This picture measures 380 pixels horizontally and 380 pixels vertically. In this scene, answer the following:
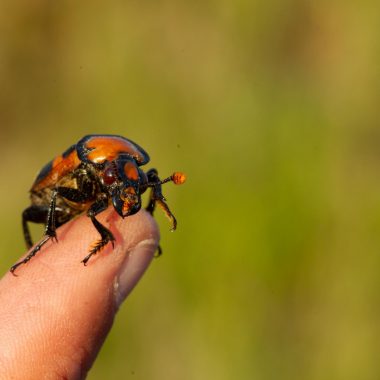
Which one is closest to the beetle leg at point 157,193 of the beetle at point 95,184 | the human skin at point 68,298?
the beetle at point 95,184

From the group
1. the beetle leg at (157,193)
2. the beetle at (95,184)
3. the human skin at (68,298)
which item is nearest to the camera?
the human skin at (68,298)

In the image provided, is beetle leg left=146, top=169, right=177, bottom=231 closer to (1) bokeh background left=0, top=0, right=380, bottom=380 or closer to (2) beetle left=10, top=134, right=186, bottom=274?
(2) beetle left=10, top=134, right=186, bottom=274

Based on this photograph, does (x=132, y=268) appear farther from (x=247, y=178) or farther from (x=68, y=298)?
(x=247, y=178)

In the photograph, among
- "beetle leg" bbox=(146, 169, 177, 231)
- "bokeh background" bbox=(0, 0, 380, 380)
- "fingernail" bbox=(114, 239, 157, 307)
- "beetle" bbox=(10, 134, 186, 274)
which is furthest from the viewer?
"bokeh background" bbox=(0, 0, 380, 380)

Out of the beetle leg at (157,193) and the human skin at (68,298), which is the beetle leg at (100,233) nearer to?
the human skin at (68,298)

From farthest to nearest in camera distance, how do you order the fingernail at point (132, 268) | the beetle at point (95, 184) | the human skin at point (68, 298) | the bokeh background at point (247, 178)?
the bokeh background at point (247, 178), the beetle at point (95, 184), the fingernail at point (132, 268), the human skin at point (68, 298)

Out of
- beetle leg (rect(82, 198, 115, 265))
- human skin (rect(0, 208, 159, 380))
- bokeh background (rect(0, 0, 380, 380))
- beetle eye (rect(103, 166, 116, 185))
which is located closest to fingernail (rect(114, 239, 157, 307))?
human skin (rect(0, 208, 159, 380))

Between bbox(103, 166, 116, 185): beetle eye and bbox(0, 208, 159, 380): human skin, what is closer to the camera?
bbox(0, 208, 159, 380): human skin
